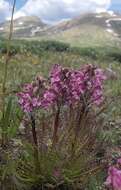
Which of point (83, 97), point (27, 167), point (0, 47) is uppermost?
point (83, 97)

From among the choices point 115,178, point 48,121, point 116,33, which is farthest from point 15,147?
point 116,33

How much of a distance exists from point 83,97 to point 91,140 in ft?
1.76

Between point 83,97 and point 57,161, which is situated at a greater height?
point 83,97

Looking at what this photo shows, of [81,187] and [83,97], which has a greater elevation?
[83,97]

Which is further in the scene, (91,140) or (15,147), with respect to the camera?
(15,147)

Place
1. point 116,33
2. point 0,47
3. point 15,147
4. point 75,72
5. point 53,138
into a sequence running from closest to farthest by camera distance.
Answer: point 75,72, point 53,138, point 15,147, point 0,47, point 116,33

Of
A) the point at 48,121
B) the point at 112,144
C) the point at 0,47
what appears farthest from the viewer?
the point at 0,47

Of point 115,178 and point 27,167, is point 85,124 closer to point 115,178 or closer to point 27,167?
point 27,167

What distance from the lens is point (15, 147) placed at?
4.98 meters

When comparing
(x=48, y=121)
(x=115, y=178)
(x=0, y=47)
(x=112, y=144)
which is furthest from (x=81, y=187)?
(x=0, y=47)

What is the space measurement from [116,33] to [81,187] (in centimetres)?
11715

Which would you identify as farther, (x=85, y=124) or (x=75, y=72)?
(x=85, y=124)

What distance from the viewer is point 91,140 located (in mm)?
4363

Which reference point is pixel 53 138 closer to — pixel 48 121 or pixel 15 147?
pixel 48 121
